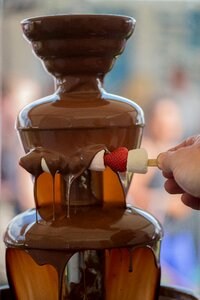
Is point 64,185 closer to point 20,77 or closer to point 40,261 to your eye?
point 40,261

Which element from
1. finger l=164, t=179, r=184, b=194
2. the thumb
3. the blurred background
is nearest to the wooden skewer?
the thumb

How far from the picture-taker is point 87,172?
0.81 meters

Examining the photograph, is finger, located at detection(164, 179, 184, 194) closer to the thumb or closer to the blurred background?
the thumb

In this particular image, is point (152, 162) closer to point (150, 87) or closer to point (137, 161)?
point (137, 161)

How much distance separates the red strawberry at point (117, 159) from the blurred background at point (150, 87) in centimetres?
114

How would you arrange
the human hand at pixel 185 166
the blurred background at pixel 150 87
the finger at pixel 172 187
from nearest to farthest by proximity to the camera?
the human hand at pixel 185 166 < the finger at pixel 172 187 < the blurred background at pixel 150 87

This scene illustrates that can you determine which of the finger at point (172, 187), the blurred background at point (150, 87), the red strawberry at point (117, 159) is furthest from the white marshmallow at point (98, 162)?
the blurred background at point (150, 87)

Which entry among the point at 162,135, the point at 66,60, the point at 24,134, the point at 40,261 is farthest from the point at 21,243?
the point at 162,135

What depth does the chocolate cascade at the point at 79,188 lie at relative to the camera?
771mm

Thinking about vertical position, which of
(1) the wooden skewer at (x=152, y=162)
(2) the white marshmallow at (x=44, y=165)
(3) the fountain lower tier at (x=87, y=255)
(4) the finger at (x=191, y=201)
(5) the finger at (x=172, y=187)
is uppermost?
(1) the wooden skewer at (x=152, y=162)

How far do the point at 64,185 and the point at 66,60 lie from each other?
165mm

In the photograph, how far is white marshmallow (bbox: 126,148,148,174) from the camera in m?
0.73

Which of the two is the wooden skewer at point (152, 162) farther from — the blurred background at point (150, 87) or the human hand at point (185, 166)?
the blurred background at point (150, 87)

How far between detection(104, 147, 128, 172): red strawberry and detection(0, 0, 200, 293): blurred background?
3.73ft
